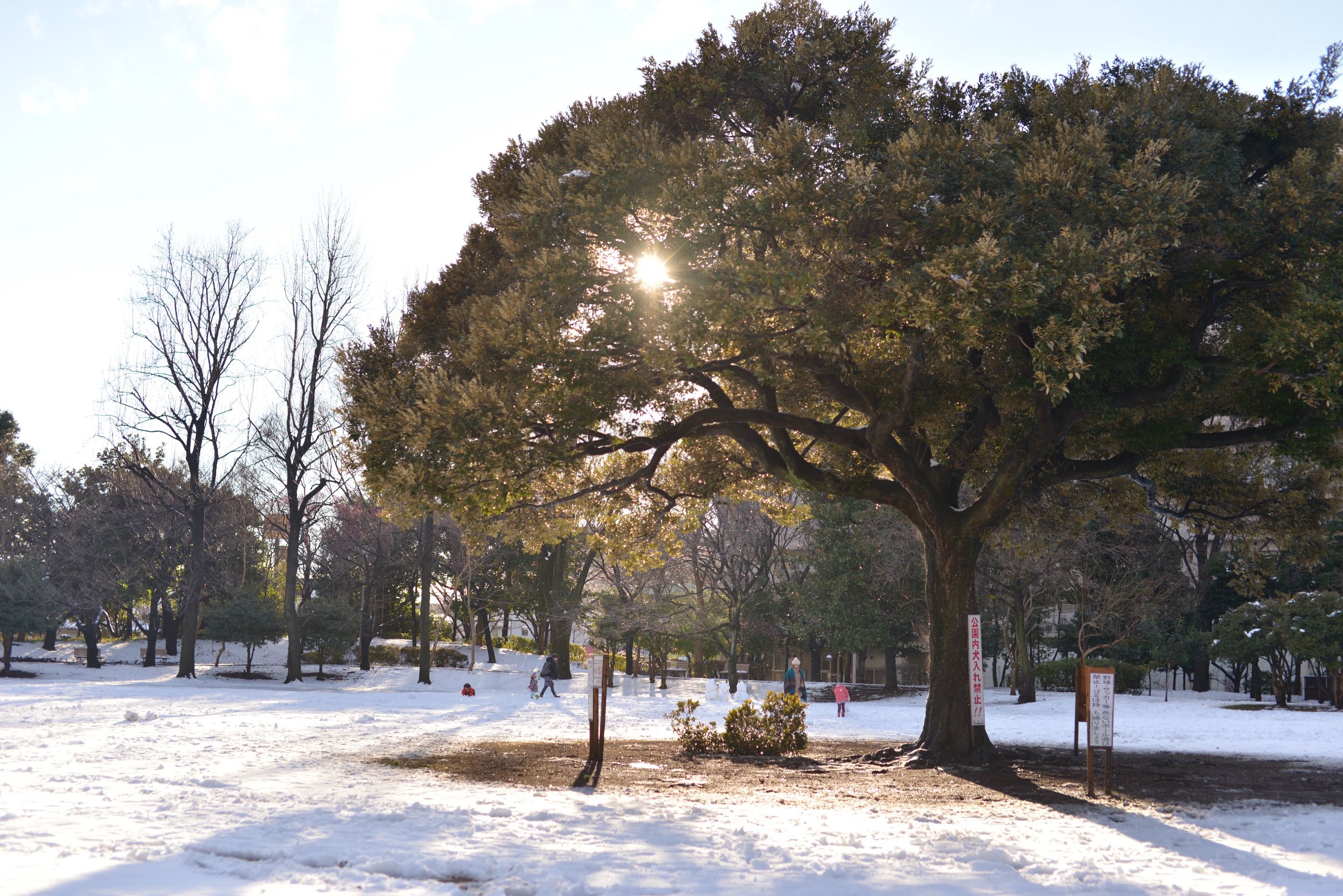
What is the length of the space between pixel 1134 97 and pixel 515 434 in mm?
8369

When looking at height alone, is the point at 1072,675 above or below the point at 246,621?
below

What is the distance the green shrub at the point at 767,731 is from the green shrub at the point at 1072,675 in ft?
69.9

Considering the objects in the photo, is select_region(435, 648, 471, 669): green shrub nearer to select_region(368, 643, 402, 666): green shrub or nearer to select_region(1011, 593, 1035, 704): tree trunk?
select_region(368, 643, 402, 666): green shrub

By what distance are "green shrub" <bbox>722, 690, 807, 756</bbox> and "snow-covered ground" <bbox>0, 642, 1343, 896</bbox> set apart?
14.4 feet

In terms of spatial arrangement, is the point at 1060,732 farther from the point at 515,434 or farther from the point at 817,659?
the point at 817,659

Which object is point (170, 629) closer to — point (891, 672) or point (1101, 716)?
point (891, 672)

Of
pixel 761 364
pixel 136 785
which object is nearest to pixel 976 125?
pixel 761 364

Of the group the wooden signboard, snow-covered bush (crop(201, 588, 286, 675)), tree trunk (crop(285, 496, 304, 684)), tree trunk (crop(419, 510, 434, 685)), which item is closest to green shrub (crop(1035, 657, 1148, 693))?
the wooden signboard

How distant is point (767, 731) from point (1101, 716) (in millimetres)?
5252

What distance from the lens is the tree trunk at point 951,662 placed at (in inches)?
521

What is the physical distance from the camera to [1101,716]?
10164 millimetres

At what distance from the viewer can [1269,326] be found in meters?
10.9

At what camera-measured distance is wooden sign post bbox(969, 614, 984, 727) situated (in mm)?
12258

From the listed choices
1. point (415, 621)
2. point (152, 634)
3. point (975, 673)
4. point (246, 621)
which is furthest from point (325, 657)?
point (975, 673)
